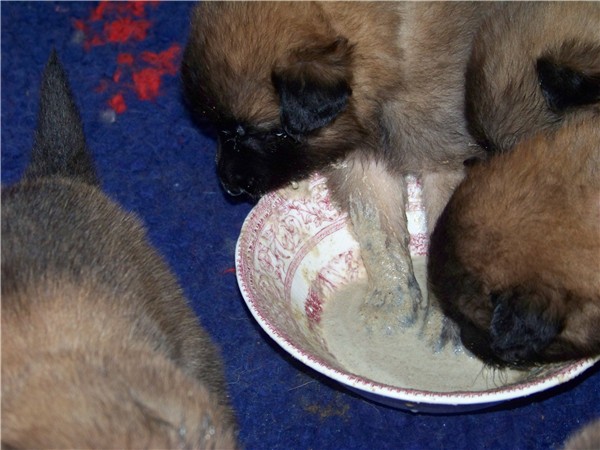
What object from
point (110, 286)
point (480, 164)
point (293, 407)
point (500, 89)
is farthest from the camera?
point (293, 407)

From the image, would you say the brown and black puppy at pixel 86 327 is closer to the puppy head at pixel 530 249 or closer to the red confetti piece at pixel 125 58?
the puppy head at pixel 530 249

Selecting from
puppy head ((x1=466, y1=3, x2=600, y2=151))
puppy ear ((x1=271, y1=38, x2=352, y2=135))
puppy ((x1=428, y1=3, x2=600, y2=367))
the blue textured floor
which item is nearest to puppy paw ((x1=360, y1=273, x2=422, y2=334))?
the blue textured floor

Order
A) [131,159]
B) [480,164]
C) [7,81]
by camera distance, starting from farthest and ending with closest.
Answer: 1. [7,81]
2. [131,159]
3. [480,164]

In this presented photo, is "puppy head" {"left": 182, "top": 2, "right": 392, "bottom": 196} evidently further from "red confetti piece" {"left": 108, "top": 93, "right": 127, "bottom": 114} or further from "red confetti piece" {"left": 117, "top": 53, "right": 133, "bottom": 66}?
"red confetti piece" {"left": 117, "top": 53, "right": 133, "bottom": 66}

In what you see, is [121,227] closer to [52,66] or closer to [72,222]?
[72,222]

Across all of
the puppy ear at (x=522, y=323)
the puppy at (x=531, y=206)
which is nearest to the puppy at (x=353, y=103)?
the puppy at (x=531, y=206)

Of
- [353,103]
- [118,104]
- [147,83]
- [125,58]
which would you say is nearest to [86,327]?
[353,103]

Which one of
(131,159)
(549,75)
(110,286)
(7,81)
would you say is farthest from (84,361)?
(7,81)
